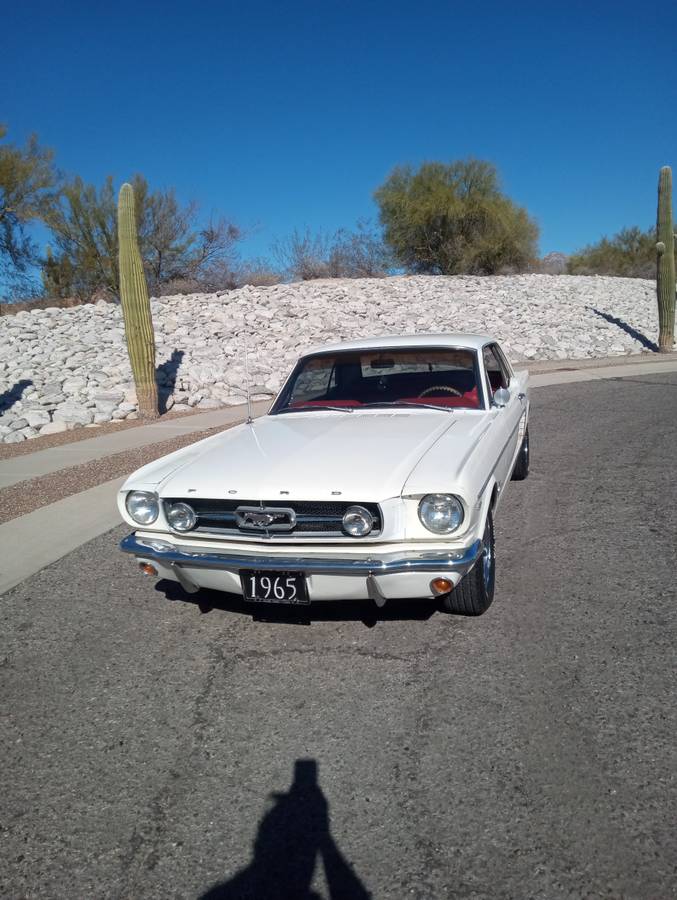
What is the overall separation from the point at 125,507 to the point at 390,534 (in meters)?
1.48

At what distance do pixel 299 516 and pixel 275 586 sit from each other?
350 millimetres

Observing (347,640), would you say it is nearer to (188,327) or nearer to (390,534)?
(390,534)

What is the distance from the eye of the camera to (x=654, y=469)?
7.07 m

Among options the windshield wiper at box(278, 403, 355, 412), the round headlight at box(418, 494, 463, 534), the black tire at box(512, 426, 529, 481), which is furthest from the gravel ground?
the round headlight at box(418, 494, 463, 534)

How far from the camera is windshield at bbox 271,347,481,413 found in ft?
16.4

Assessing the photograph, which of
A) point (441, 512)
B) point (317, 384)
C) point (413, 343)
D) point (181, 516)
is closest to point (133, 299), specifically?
point (317, 384)

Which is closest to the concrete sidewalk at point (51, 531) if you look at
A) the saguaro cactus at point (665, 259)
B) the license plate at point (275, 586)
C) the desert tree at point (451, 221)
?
the license plate at point (275, 586)

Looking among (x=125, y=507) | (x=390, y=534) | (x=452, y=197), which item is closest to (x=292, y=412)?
(x=125, y=507)

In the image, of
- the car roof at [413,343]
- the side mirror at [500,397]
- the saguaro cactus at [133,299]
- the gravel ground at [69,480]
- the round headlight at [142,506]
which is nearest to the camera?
the round headlight at [142,506]

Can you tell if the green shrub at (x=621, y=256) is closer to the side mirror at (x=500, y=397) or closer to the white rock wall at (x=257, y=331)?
the white rock wall at (x=257, y=331)

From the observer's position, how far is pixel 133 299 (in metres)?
11.7

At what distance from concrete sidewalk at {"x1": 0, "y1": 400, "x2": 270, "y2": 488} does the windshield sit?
417cm

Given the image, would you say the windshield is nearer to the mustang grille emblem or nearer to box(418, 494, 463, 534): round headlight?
box(418, 494, 463, 534): round headlight

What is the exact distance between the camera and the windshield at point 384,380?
5012mm
